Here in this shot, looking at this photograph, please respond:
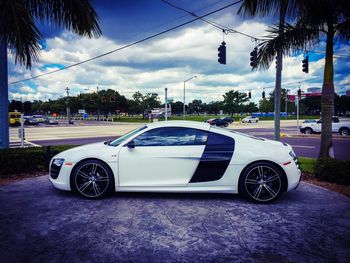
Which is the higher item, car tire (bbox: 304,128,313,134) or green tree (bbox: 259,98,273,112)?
green tree (bbox: 259,98,273,112)

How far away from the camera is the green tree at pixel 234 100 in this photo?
95.1 metres

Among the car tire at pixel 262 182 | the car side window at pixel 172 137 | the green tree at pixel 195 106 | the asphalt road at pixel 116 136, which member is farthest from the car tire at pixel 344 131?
the green tree at pixel 195 106

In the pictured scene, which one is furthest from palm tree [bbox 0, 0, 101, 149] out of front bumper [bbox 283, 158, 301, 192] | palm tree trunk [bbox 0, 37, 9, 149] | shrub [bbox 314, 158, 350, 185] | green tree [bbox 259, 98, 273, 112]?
green tree [bbox 259, 98, 273, 112]

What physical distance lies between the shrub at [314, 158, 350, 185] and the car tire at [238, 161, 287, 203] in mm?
2282

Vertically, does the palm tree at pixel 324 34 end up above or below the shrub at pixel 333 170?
above

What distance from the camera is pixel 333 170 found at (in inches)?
249

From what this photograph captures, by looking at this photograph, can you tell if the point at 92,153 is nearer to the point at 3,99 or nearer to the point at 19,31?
the point at 19,31

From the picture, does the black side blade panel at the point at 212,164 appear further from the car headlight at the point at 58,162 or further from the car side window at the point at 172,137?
the car headlight at the point at 58,162

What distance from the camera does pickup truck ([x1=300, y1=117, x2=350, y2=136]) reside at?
2324 centimetres

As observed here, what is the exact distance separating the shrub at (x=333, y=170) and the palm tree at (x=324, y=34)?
3.56 ft

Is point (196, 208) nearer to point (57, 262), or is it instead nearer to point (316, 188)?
point (57, 262)

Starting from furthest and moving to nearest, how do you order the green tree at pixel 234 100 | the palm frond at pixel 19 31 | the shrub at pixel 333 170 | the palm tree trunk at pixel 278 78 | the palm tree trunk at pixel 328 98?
the green tree at pixel 234 100
the palm tree trunk at pixel 278 78
the palm tree trunk at pixel 328 98
the shrub at pixel 333 170
the palm frond at pixel 19 31

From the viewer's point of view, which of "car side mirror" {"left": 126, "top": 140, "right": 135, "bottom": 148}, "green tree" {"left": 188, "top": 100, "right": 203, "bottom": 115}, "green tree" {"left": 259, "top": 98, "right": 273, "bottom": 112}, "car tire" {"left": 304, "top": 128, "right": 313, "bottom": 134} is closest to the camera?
"car side mirror" {"left": 126, "top": 140, "right": 135, "bottom": 148}

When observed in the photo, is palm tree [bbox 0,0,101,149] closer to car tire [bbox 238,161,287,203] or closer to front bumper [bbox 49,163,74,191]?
front bumper [bbox 49,163,74,191]
